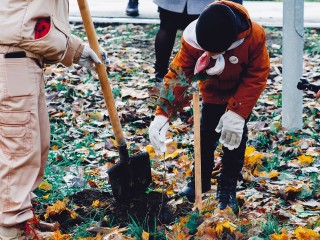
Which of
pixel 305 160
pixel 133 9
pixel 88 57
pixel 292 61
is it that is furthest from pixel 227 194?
pixel 133 9

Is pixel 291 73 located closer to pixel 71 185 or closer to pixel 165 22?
pixel 165 22

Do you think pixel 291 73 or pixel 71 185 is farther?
pixel 291 73

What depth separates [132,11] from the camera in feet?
28.5

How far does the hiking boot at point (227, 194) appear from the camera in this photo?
338 cm

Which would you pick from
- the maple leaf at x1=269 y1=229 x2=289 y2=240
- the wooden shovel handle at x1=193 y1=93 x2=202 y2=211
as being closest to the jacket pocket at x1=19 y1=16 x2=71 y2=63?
the wooden shovel handle at x1=193 y1=93 x2=202 y2=211

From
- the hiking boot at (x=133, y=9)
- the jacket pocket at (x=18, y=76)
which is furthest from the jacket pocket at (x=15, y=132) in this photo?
the hiking boot at (x=133, y=9)

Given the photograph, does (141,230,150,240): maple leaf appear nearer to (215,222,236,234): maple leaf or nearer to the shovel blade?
(215,222,236,234): maple leaf

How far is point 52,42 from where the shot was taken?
2.92m

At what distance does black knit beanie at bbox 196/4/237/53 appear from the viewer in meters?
2.81

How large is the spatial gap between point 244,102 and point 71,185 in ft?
4.27

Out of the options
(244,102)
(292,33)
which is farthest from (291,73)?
(244,102)

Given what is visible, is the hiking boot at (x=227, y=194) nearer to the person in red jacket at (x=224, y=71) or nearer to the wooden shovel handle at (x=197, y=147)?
the person in red jacket at (x=224, y=71)

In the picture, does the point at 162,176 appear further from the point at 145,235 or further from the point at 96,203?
the point at 145,235

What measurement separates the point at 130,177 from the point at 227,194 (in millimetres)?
558
